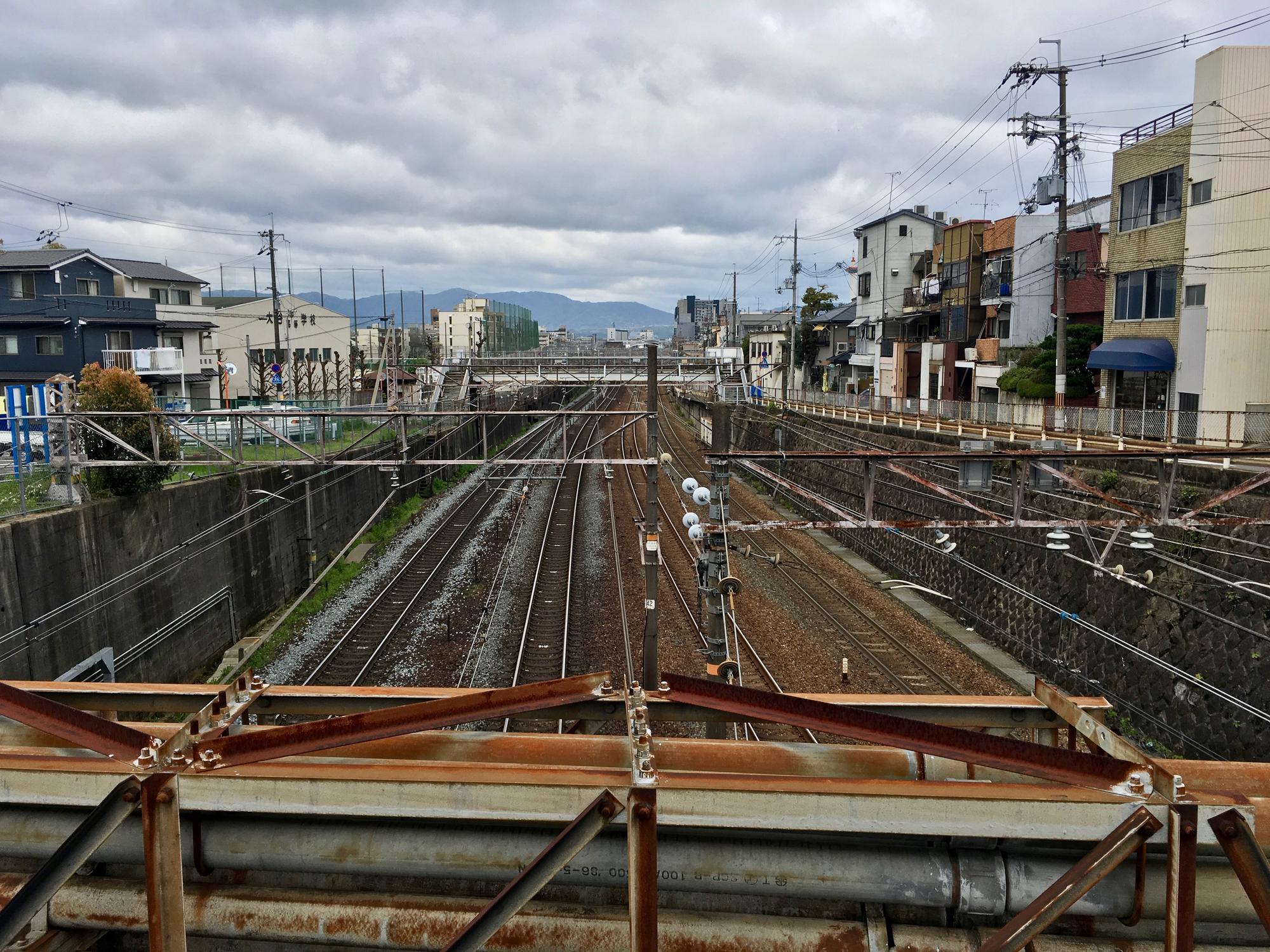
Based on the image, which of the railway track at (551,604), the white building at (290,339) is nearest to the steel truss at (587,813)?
the railway track at (551,604)

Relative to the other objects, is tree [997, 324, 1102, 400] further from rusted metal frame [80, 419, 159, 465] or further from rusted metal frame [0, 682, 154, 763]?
rusted metal frame [0, 682, 154, 763]

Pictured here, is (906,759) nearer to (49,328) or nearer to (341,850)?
(341,850)

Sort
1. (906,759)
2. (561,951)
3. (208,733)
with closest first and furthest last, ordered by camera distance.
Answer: (561,951) → (208,733) → (906,759)

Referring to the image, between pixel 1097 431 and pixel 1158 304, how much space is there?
13.9 feet

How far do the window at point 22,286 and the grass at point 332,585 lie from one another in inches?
551

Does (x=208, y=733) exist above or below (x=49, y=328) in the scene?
below

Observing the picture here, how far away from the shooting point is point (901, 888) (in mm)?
2789

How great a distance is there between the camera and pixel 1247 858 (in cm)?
243


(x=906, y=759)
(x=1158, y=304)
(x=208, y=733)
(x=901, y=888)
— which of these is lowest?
(x=901, y=888)

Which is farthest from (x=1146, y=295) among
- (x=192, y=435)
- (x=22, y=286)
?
(x=22, y=286)

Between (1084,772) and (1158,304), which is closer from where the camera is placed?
(1084,772)

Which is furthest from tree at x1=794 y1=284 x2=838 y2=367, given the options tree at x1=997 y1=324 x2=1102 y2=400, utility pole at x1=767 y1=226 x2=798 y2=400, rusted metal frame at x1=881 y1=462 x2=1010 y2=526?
rusted metal frame at x1=881 y1=462 x2=1010 y2=526

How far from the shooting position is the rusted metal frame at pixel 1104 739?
8.49ft

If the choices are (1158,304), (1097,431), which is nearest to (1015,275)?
(1158,304)
